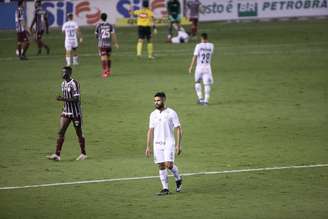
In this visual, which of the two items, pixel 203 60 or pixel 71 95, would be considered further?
pixel 203 60

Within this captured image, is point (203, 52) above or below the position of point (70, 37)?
above

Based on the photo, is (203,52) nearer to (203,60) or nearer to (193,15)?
(203,60)

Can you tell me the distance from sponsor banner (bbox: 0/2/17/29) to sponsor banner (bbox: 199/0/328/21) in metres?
12.4

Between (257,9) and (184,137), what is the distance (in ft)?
125

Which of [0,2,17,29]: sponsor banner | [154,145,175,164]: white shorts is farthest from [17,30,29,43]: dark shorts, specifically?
[154,145,175,164]: white shorts

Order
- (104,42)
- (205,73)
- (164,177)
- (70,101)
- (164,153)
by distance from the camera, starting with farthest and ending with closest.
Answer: (104,42) < (205,73) < (70,101) < (164,177) < (164,153)

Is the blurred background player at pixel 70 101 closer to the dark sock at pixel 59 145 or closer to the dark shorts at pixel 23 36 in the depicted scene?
the dark sock at pixel 59 145

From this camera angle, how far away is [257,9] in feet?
208

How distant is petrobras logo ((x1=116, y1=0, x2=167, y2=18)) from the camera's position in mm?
60062

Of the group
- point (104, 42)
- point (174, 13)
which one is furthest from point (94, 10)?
point (104, 42)

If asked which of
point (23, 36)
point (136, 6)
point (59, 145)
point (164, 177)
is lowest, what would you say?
point (59, 145)

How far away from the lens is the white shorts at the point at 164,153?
60.6ft

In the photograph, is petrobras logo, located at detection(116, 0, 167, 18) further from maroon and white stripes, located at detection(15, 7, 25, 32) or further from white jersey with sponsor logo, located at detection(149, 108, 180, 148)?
white jersey with sponsor logo, located at detection(149, 108, 180, 148)

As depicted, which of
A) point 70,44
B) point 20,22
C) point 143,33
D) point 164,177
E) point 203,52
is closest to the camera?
point 164,177
